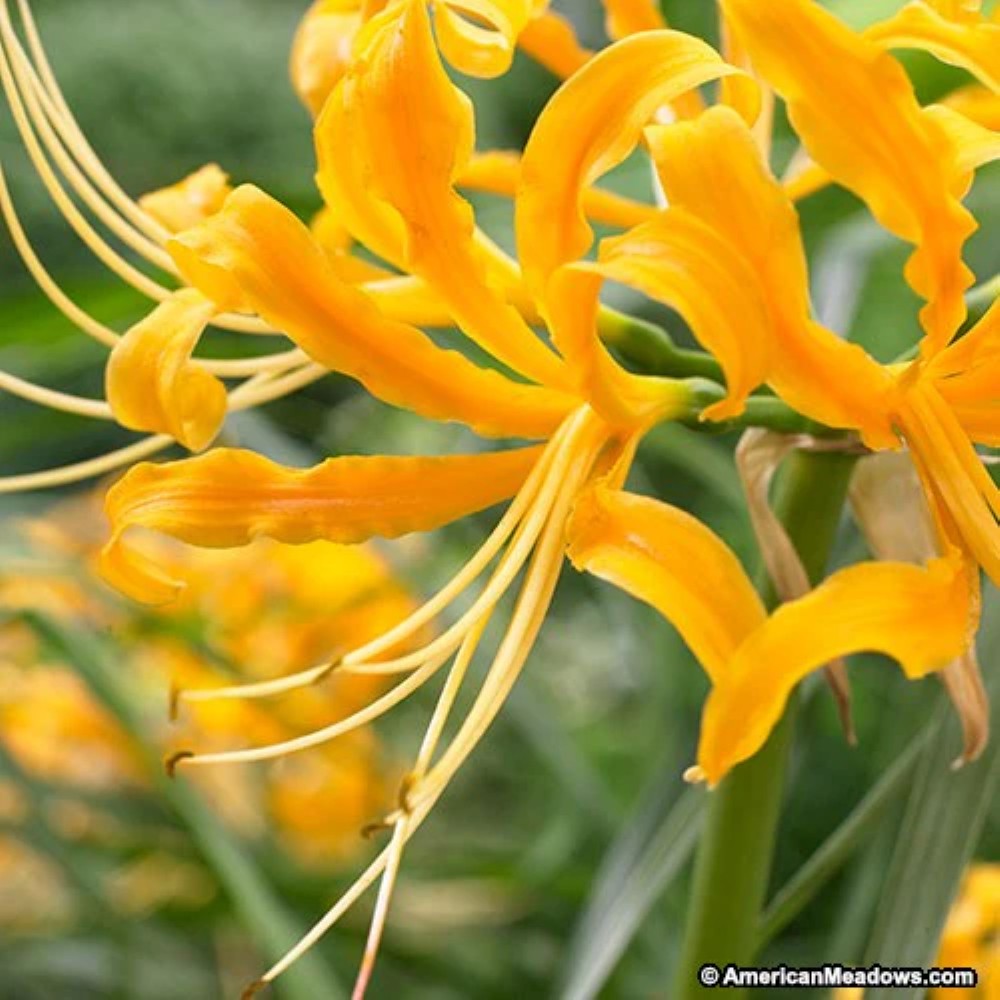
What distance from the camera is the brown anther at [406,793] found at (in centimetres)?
35

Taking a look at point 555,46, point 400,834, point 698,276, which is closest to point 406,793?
point 400,834

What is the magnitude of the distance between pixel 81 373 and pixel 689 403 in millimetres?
1755

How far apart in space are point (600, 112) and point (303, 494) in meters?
0.11

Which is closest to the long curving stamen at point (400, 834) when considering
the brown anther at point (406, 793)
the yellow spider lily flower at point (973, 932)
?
the brown anther at point (406, 793)

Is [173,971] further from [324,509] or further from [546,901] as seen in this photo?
[324,509]

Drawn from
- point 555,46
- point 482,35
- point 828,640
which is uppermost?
point 555,46

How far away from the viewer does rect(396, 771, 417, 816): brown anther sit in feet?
1.16

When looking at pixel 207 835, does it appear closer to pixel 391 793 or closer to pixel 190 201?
pixel 190 201

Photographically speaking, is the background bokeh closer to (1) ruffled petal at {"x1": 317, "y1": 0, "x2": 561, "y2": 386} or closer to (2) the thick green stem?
(2) the thick green stem

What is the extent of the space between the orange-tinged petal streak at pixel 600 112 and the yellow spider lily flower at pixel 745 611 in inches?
2.3

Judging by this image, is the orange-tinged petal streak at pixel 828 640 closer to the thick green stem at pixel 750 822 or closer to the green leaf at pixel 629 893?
the thick green stem at pixel 750 822

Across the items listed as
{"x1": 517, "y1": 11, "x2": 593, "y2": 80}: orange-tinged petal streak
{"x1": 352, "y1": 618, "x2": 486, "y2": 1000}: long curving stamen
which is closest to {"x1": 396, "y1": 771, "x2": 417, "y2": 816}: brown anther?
{"x1": 352, "y1": 618, "x2": 486, "y2": 1000}: long curving stamen

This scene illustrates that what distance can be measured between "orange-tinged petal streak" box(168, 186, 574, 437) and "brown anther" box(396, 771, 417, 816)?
76 mm

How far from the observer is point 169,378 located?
375 millimetres
